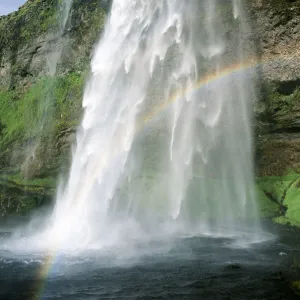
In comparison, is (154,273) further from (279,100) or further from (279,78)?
(279,78)

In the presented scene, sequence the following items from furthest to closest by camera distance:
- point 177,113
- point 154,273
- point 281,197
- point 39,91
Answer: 1. point 39,91
2. point 177,113
3. point 281,197
4. point 154,273

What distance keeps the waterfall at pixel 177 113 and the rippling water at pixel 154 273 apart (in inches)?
302

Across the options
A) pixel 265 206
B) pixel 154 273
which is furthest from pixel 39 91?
pixel 154 273

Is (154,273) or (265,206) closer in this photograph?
(154,273)

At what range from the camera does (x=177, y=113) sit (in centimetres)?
2262

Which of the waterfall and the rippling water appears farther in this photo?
the waterfall

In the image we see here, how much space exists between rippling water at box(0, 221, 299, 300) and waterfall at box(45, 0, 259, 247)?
766cm

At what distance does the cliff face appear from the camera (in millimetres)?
21109

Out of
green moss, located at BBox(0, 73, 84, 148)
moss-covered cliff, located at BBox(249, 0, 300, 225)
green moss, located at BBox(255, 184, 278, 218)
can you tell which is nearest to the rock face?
moss-covered cliff, located at BBox(249, 0, 300, 225)

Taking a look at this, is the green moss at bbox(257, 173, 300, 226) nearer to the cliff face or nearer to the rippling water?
the cliff face

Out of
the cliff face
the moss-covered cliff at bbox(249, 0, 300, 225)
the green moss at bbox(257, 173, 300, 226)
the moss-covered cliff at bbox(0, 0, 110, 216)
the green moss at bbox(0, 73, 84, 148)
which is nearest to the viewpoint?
the green moss at bbox(257, 173, 300, 226)

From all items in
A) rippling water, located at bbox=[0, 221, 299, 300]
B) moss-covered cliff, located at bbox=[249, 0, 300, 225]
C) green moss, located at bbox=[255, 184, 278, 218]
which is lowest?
rippling water, located at bbox=[0, 221, 299, 300]

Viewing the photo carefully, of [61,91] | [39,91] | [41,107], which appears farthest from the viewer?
[39,91]

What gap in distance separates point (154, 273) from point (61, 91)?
2136 cm
